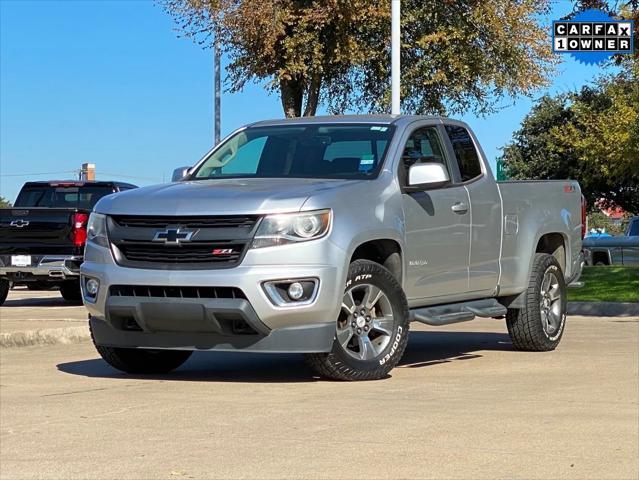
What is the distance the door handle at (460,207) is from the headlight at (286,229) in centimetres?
187

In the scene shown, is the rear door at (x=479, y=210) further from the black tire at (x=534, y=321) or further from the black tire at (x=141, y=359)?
the black tire at (x=141, y=359)

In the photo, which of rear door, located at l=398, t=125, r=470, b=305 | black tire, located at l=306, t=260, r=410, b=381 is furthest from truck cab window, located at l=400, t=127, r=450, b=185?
black tire, located at l=306, t=260, r=410, b=381

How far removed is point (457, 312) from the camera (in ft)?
33.1

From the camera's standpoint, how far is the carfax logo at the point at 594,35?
19.5 metres

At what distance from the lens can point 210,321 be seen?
8500mm

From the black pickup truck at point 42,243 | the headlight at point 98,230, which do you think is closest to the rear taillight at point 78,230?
the black pickup truck at point 42,243

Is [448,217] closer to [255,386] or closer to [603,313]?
[255,386]

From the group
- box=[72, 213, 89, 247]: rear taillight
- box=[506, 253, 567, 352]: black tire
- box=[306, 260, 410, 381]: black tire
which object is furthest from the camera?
box=[72, 213, 89, 247]: rear taillight

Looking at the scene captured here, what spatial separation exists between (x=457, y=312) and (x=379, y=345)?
1154mm

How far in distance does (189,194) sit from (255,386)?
4.78 feet

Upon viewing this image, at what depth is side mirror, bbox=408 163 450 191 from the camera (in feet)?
31.5

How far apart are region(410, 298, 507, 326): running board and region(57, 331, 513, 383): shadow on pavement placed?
56 cm

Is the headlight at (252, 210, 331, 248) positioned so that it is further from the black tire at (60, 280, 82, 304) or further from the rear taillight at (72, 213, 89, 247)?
the black tire at (60, 280, 82, 304)

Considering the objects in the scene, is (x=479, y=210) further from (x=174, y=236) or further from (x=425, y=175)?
(x=174, y=236)
